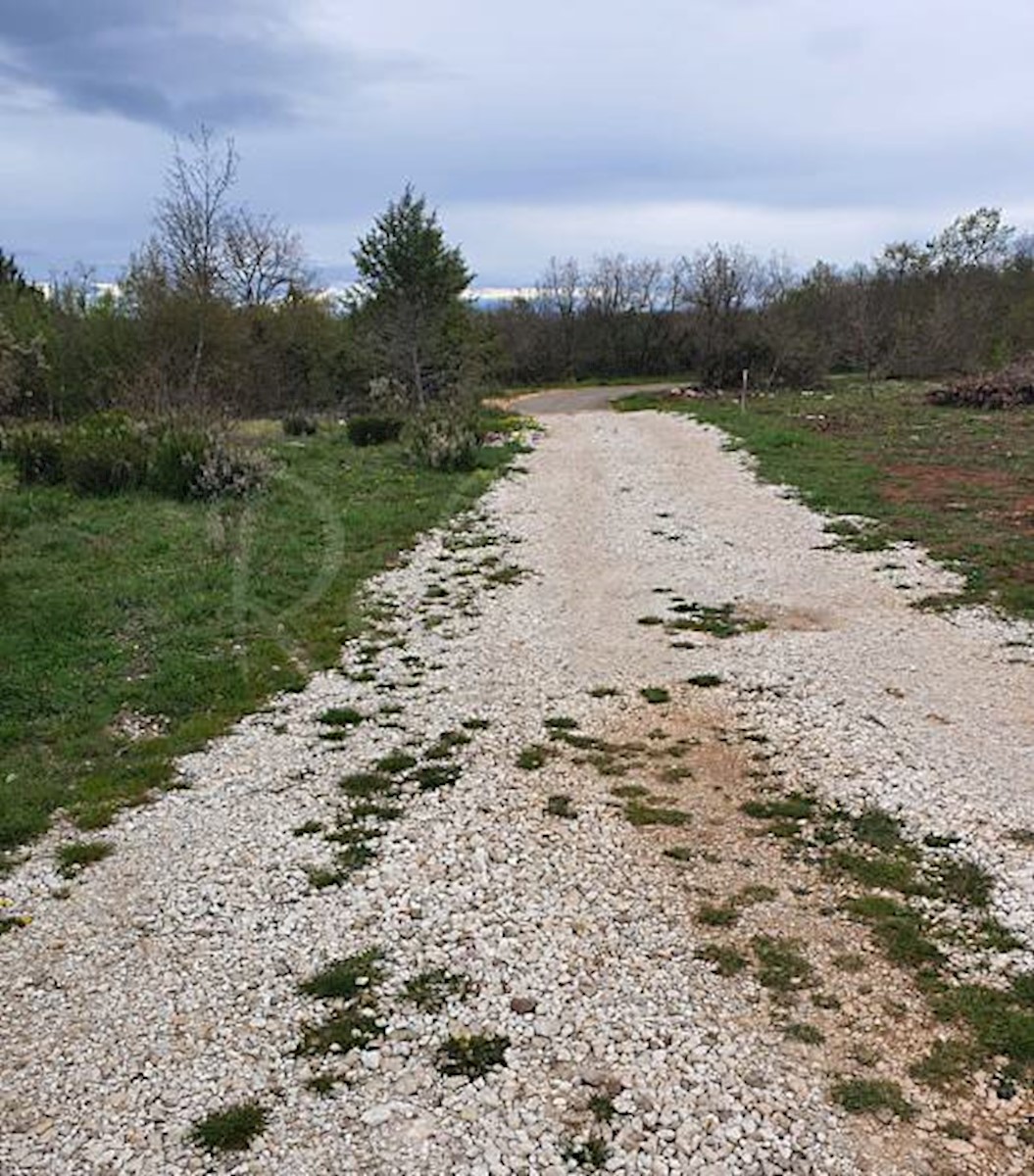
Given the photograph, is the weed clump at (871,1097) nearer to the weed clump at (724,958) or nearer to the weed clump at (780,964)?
the weed clump at (780,964)

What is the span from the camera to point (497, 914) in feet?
15.9

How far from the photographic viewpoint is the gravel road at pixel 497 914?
3.54 meters

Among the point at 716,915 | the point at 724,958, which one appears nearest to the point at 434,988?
the point at 724,958

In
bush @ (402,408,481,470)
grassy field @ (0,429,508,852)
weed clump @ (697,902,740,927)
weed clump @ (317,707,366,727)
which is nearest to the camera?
weed clump @ (697,902,740,927)

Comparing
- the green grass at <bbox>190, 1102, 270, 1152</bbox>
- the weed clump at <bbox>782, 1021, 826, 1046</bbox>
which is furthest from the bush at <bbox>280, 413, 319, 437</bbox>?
the weed clump at <bbox>782, 1021, 826, 1046</bbox>

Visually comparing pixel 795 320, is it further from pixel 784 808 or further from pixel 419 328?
pixel 784 808

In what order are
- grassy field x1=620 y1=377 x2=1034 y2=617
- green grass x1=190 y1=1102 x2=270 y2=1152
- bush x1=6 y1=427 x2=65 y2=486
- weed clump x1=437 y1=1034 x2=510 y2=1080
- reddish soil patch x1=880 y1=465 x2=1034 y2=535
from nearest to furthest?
green grass x1=190 y1=1102 x2=270 y2=1152
weed clump x1=437 y1=1034 x2=510 y2=1080
grassy field x1=620 y1=377 x2=1034 y2=617
reddish soil patch x1=880 y1=465 x2=1034 y2=535
bush x1=6 y1=427 x2=65 y2=486

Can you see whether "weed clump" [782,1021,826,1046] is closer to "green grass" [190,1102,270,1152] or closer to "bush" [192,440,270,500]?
"green grass" [190,1102,270,1152]

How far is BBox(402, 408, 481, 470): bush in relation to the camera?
1825cm

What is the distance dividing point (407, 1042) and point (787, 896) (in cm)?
208

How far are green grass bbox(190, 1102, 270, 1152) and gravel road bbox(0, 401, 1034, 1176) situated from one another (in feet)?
0.20

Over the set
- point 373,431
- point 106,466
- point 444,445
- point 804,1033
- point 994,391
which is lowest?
point 804,1033

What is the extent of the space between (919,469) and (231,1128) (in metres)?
16.2

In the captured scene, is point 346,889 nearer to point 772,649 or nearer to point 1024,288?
point 772,649
